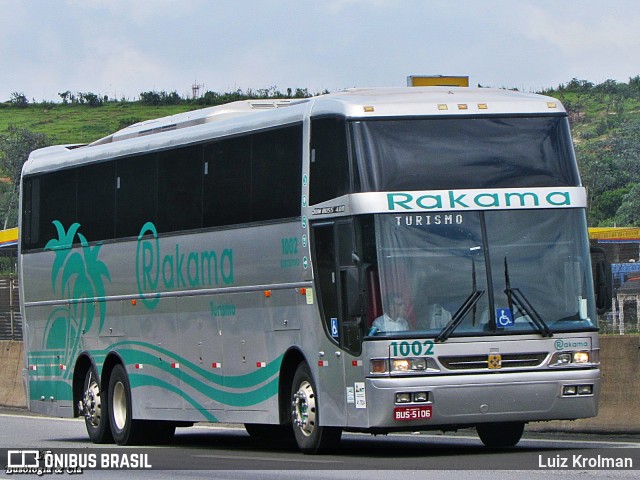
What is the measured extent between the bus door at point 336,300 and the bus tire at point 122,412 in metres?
5.80

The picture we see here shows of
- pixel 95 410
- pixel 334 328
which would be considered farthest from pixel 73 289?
pixel 334 328

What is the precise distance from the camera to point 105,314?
22141 mm

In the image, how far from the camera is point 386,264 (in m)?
15.6

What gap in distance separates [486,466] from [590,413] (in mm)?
1837

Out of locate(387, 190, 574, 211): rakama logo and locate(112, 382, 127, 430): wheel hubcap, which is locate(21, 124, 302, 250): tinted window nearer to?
locate(387, 190, 574, 211): rakama logo

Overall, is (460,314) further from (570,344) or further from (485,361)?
(570,344)

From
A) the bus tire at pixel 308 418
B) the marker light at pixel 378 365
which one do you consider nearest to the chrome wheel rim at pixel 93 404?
the bus tire at pixel 308 418

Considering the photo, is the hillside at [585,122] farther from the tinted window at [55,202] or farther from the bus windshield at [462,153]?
the bus windshield at [462,153]

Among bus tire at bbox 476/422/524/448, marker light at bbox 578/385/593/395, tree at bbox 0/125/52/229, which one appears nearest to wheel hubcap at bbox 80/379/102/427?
bus tire at bbox 476/422/524/448

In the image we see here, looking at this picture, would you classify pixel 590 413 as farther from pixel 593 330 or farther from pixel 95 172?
pixel 95 172

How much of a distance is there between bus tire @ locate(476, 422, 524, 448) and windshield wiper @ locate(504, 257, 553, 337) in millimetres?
1845

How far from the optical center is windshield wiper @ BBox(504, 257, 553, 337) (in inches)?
623

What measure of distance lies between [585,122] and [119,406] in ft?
384

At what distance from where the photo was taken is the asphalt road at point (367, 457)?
46.5 feet
